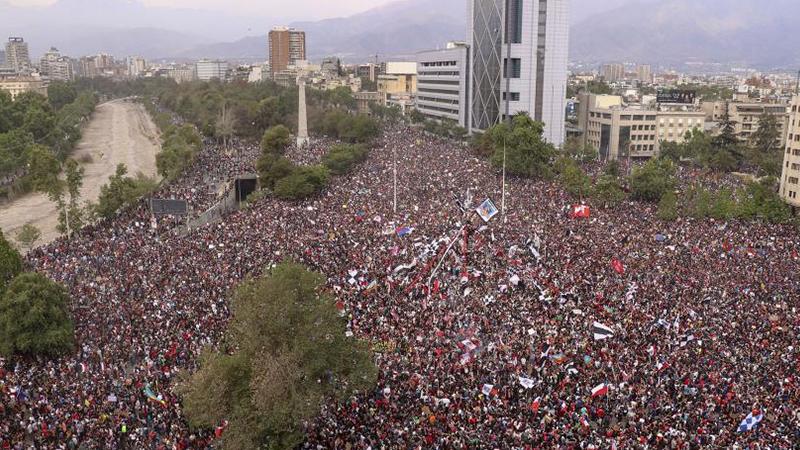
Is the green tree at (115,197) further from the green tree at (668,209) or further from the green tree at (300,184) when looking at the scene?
the green tree at (668,209)

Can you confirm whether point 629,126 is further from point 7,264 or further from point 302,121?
point 7,264

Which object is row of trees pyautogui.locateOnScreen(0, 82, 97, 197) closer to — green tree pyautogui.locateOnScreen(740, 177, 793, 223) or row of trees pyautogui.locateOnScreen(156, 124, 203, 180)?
row of trees pyautogui.locateOnScreen(156, 124, 203, 180)

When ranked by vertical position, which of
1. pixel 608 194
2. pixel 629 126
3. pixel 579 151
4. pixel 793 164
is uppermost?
pixel 629 126

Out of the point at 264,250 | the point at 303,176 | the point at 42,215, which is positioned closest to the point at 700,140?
the point at 303,176

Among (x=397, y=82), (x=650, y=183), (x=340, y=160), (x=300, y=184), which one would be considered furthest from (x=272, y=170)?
(x=397, y=82)

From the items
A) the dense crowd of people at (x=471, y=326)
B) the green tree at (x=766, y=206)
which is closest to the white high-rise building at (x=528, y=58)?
the green tree at (x=766, y=206)
